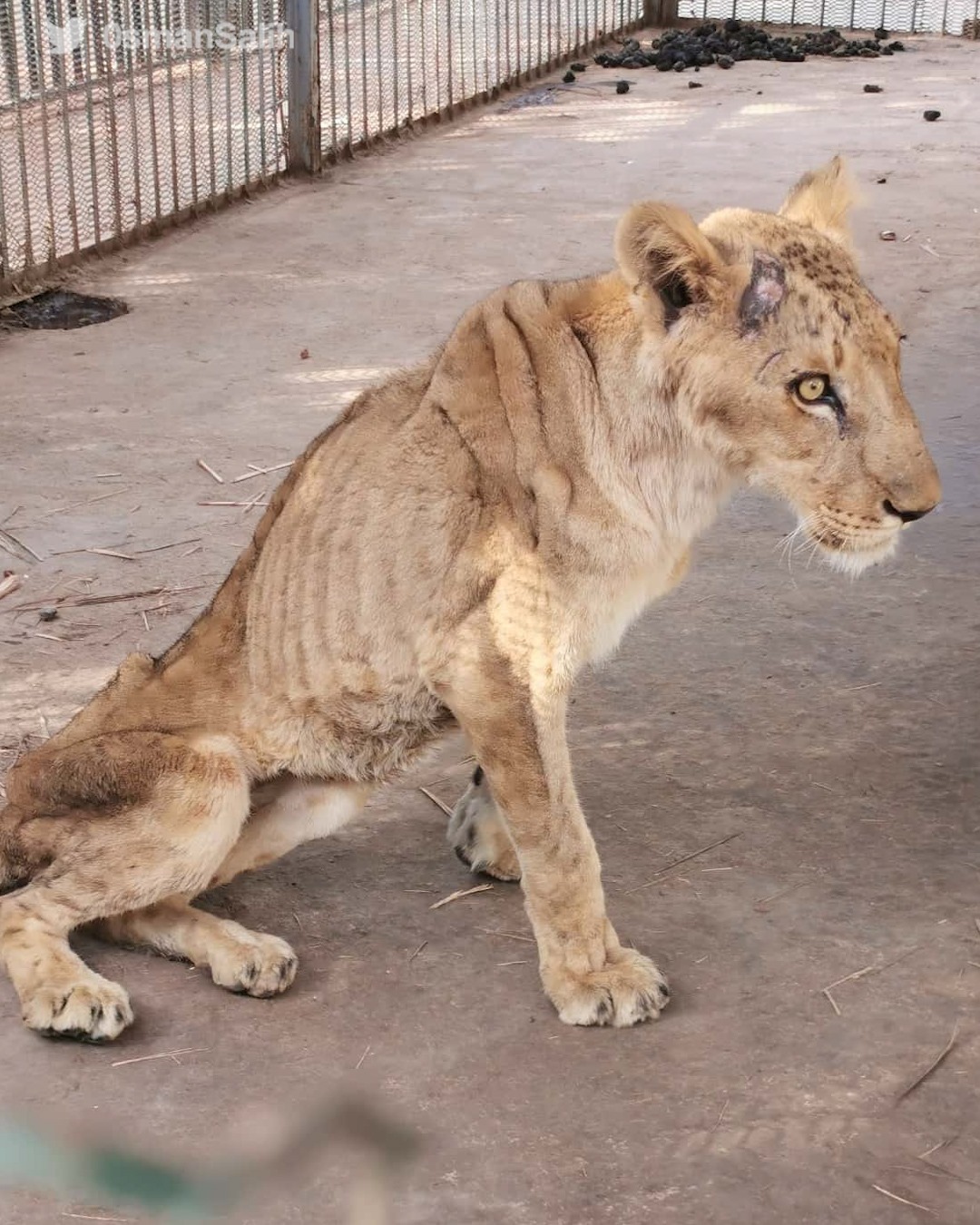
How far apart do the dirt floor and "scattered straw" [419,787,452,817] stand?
0.04 metres

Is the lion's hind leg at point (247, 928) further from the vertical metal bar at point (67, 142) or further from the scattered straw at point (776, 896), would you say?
the vertical metal bar at point (67, 142)

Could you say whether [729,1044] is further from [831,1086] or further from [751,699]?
[751,699]

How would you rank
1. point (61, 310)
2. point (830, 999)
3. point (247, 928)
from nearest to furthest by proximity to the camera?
1. point (830, 999)
2. point (247, 928)
3. point (61, 310)

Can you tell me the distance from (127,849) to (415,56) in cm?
879

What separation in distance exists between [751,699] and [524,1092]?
5.65 feet

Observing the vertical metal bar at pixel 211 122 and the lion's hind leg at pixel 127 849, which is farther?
the vertical metal bar at pixel 211 122

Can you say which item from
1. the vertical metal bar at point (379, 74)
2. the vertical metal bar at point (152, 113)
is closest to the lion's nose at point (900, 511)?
the vertical metal bar at point (152, 113)

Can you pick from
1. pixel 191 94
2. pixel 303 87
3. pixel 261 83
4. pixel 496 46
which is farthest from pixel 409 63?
pixel 191 94

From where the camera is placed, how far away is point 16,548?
539 cm

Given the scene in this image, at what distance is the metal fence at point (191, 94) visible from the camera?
7906 mm

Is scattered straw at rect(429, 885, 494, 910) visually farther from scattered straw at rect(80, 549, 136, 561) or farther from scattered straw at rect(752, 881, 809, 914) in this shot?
scattered straw at rect(80, 549, 136, 561)

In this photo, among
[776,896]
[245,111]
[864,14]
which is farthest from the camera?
[864,14]

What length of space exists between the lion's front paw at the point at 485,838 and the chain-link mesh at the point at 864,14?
40.7 ft

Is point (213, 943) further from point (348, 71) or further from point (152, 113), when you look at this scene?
point (348, 71)
